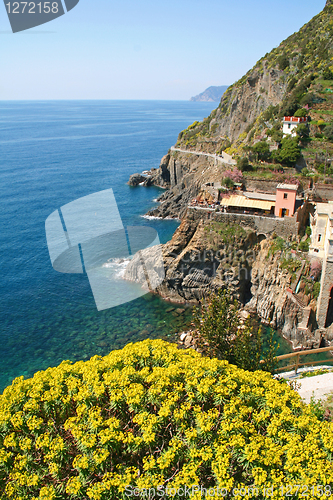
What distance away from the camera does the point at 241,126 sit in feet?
228

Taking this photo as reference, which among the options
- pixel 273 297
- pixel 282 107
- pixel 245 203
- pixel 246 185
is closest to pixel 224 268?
pixel 273 297

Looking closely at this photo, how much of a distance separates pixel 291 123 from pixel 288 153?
249 inches

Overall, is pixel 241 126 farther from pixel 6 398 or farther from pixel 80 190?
pixel 6 398

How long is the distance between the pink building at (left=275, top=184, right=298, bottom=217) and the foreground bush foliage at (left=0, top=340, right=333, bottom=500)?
2426 centimetres

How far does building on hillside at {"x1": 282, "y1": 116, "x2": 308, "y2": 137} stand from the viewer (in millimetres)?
44106

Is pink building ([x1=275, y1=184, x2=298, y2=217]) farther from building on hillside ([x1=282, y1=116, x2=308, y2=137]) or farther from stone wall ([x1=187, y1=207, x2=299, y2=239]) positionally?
building on hillside ([x1=282, y1=116, x2=308, y2=137])

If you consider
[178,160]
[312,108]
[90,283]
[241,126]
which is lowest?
[90,283]

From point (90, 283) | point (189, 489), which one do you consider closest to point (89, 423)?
→ point (189, 489)

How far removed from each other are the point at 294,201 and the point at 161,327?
1692 centimetres

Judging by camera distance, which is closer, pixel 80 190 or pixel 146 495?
pixel 146 495

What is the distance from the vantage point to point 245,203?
36594 millimetres

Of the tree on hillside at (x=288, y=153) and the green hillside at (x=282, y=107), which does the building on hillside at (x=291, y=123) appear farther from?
the tree on hillside at (x=288, y=153)

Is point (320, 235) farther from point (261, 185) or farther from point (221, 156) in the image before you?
point (221, 156)

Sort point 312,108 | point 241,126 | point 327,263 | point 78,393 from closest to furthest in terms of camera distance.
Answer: point 78,393 → point 327,263 → point 312,108 → point 241,126
